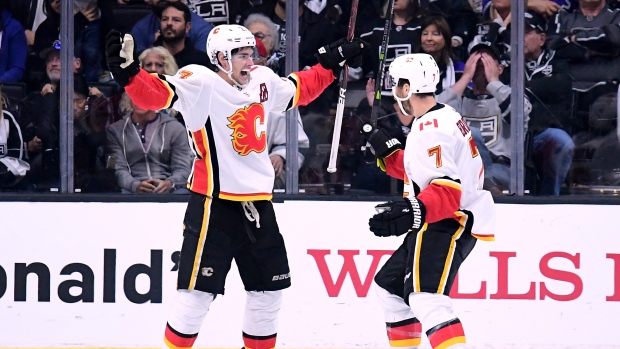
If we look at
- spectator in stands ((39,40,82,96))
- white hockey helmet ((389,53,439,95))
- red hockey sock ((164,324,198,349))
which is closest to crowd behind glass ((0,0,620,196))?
spectator in stands ((39,40,82,96))

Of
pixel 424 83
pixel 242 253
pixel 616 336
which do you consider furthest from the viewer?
pixel 616 336

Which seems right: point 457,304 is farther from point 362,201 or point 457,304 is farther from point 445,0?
point 445,0

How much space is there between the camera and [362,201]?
4.98 metres

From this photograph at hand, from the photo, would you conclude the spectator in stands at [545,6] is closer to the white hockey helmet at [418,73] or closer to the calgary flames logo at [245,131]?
the white hockey helmet at [418,73]

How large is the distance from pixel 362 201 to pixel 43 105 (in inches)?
61.9

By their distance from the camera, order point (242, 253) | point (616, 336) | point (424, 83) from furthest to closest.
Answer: point (616, 336) < point (242, 253) < point (424, 83)

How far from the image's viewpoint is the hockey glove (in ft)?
12.0

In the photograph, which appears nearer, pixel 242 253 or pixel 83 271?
pixel 242 253

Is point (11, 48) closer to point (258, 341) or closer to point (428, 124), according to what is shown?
point (258, 341)

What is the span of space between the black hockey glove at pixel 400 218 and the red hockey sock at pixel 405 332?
0.50 meters

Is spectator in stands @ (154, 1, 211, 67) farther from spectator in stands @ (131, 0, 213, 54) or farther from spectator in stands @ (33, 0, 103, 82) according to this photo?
spectator in stands @ (33, 0, 103, 82)

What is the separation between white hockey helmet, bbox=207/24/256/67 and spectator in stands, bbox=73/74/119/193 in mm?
1248

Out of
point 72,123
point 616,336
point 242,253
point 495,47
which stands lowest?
point 616,336

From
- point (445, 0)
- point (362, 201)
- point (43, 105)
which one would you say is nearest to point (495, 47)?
point (445, 0)
